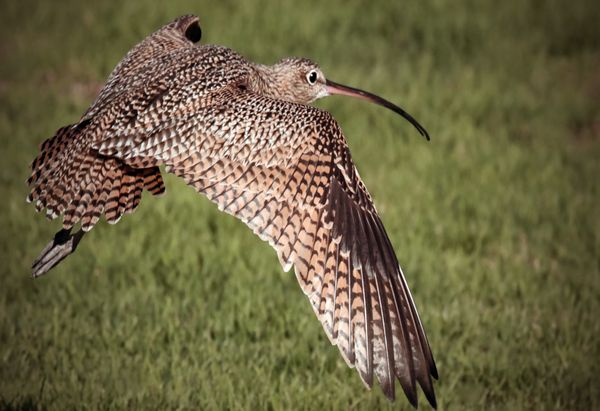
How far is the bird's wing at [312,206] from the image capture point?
5871mm

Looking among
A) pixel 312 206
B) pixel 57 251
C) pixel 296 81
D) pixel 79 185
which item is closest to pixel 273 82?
pixel 296 81

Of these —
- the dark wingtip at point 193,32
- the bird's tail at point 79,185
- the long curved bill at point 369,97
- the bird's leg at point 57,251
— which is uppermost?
the dark wingtip at point 193,32

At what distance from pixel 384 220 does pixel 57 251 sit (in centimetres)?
352

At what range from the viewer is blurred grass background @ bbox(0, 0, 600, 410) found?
7.17 metres

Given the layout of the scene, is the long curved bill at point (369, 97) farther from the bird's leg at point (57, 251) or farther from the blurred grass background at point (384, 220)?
the bird's leg at point (57, 251)

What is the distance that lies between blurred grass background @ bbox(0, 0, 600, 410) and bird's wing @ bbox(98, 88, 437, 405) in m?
1.09

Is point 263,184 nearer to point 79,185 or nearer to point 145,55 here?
point 79,185

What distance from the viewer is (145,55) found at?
754cm

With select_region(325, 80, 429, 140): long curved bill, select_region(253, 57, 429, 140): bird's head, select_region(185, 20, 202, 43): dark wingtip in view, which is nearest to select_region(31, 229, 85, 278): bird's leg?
select_region(253, 57, 429, 140): bird's head

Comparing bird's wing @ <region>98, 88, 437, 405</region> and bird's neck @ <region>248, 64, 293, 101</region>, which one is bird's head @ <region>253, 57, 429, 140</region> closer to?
bird's neck @ <region>248, 64, 293, 101</region>

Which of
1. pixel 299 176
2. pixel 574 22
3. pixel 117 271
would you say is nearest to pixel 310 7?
pixel 574 22

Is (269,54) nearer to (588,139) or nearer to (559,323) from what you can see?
(588,139)

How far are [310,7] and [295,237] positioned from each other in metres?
7.77

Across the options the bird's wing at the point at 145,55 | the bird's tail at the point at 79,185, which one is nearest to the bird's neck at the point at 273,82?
the bird's wing at the point at 145,55
